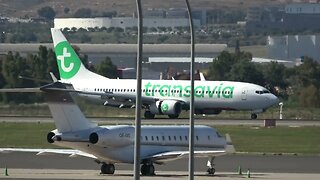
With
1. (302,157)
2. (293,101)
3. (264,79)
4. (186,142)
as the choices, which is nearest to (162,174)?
(186,142)

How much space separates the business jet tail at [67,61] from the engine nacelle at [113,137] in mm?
52478

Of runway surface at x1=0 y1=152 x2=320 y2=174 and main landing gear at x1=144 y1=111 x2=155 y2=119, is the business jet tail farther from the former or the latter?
runway surface at x1=0 y1=152 x2=320 y2=174

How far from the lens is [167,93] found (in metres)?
118

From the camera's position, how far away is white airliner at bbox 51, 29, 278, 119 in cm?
11594

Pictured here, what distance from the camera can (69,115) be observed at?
64312 mm

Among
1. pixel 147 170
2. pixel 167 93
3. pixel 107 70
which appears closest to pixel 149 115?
pixel 167 93

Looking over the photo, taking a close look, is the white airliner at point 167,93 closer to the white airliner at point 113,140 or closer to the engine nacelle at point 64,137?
the white airliner at point 113,140

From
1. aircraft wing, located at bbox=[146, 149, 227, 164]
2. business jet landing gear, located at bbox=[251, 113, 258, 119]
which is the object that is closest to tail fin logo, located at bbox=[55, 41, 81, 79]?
business jet landing gear, located at bbox=[251, 113, 258, 119]

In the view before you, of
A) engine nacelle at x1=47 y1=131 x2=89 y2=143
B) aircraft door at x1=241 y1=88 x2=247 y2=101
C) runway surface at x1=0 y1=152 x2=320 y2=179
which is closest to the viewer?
engine nacelle at x1=47 y1=131 x2=89 y2=143

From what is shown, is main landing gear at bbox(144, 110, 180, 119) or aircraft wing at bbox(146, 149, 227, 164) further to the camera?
main landing gear at bbox(144, 110, 180, 119)

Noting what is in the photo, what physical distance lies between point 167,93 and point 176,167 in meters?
43.1

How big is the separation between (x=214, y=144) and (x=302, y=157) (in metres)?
11.0

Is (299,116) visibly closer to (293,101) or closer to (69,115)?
(293,101)

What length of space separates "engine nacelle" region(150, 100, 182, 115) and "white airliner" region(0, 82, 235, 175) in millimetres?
42015
